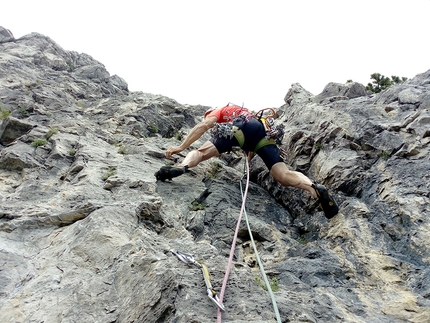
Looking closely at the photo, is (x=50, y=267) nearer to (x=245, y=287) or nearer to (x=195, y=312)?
(x=195, y=312)

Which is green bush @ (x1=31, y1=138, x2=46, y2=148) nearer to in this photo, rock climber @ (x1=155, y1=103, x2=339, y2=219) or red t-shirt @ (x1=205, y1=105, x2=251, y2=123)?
rock climber @ (x1=155, y1=103, x2=339, y2=219)

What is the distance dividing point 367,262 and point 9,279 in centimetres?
463

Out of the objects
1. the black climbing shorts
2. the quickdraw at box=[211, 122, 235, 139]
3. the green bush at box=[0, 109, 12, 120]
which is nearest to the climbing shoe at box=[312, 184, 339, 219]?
the black climbing shorts

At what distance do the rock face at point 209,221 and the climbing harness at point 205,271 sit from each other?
8 cm

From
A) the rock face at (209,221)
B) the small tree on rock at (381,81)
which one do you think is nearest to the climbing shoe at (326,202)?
the rock face at (209,221)

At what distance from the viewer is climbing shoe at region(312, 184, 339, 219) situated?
19.7ft

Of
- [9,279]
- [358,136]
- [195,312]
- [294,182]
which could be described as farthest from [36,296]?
[358,136]

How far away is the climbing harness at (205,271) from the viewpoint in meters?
3.15

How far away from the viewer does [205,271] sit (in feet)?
11.9

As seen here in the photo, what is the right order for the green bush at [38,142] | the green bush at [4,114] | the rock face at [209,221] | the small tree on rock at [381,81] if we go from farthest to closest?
the small tree on rock at [381,81] < the green bush at [4,114] < the green bush at [38,142] < the rock face at [209,221]

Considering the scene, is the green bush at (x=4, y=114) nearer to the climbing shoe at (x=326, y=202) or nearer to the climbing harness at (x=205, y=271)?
the climbing harness at (x=205, y=271)

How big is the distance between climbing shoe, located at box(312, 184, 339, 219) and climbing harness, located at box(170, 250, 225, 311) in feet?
9.93

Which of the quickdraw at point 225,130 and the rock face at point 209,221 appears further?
the quickdraw at point 225,130

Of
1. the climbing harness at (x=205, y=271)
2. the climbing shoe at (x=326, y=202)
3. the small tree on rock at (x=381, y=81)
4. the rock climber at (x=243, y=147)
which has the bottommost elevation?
the climbing harness at (x=205, y=271)
